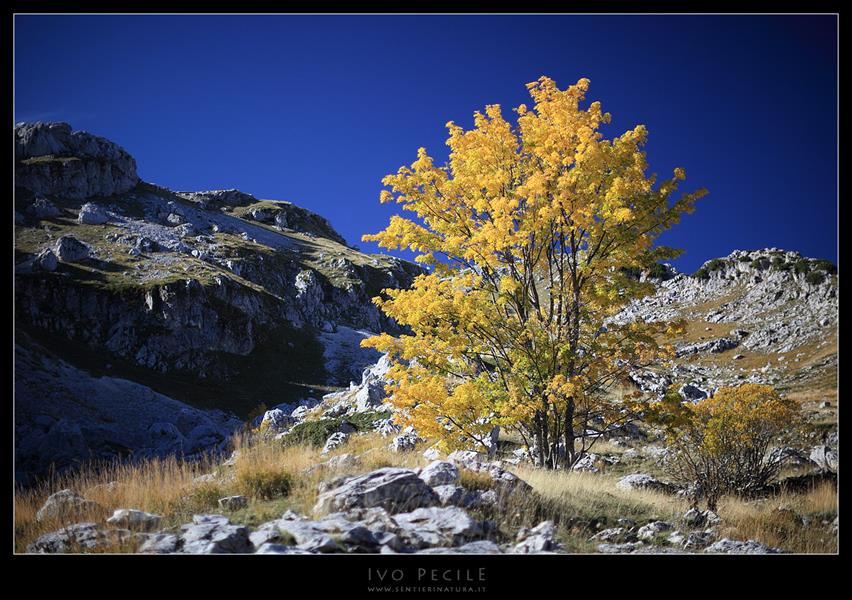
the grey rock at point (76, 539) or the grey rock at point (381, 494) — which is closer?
the grey rock at point (76, 539)

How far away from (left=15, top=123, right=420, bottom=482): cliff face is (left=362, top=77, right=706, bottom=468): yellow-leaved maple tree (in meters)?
25.2

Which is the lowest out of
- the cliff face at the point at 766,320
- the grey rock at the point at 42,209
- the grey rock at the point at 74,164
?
the cliff face at the point at 766,320

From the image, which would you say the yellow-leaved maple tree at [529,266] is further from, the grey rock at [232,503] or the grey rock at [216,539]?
the grey rock at [216,539]

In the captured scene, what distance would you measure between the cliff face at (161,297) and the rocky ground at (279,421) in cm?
35

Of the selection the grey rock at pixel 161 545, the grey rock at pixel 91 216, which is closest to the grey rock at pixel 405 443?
the grey rock at pixel 161 545

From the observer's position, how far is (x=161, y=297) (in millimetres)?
58219

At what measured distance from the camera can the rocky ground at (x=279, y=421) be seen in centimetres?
566

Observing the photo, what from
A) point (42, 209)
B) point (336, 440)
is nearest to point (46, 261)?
point (42, 209)

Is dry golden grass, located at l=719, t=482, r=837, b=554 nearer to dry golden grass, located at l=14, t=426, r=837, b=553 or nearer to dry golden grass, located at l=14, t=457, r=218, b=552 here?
dry golden grass, located at l=14, t=426, r=837, b=553

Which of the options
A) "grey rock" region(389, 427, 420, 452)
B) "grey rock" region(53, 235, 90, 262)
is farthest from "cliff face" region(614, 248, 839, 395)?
"grey rock" region(53, 235, 90, 262)

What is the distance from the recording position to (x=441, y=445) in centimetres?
918

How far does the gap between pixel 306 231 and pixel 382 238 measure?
462 ft
